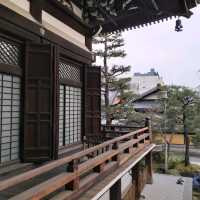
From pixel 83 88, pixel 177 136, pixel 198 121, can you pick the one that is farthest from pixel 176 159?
pixel 83 88

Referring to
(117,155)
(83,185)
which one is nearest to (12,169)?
(83,185)

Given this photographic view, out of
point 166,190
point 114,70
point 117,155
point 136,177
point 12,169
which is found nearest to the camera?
point 12,169

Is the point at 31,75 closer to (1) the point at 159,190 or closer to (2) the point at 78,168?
(2) the point at 78,168

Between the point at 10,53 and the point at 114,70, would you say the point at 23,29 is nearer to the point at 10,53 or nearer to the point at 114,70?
the point at 10,53

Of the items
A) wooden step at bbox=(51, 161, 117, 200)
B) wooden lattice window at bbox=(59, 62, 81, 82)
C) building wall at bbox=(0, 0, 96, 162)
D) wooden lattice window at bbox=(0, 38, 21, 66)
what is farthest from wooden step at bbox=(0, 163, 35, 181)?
wooden lattice window at bbox=(59, 62, 81, 82)

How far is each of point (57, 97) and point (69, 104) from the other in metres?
1.47

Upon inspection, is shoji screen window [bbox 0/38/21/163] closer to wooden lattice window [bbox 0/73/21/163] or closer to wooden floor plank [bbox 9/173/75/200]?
wooden lattice window [bbox 0/73/21/163]

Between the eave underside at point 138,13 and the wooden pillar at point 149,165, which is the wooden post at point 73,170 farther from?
the wooden pillar at point 149,165

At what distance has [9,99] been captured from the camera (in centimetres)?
564

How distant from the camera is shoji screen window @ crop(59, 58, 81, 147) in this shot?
7.73m

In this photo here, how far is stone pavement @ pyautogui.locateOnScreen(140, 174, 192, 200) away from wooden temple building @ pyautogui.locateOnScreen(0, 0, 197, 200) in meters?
2.49

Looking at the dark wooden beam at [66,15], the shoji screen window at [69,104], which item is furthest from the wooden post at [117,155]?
the dark wooden beam at [66,15]

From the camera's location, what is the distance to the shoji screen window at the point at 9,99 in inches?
215

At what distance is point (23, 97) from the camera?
5.91 metres
